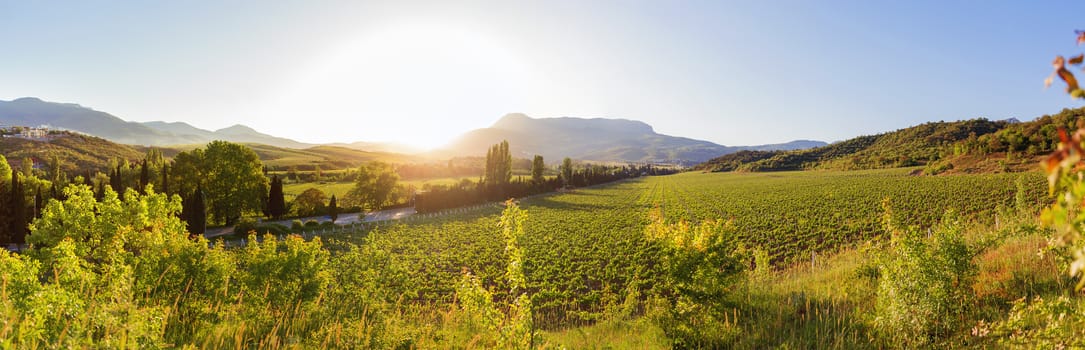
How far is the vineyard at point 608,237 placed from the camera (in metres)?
25.1

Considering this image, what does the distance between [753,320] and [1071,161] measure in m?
10.7

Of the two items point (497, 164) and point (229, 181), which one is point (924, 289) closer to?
point (229, 181)

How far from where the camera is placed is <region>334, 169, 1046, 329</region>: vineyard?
82.2 ft

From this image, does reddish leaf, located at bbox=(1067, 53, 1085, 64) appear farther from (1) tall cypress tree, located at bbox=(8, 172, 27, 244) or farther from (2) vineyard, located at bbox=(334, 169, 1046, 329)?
(1) tall cypress tree, located at bbox=(8, 172, 27, 244)

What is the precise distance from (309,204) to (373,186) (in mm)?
10811

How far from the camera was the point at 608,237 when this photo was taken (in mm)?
44625

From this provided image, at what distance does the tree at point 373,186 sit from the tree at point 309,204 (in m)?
6.76

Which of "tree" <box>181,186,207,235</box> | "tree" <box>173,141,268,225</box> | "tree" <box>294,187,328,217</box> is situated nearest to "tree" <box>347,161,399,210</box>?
"tree" <box>294,187,328,217</box>

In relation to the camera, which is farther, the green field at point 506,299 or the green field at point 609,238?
the green field at point 609,238

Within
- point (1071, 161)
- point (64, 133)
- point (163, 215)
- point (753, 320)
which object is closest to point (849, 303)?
point (753, 320)

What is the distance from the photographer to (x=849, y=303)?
11336 millimetres

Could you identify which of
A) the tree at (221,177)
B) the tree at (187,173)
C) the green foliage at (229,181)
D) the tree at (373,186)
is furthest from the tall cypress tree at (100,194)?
the tree at (373,186)

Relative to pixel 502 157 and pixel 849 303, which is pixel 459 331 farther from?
pixel 502 157

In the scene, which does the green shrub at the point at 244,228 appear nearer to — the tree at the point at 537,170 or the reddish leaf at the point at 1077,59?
the reddish leaf at the point at 1077,59
